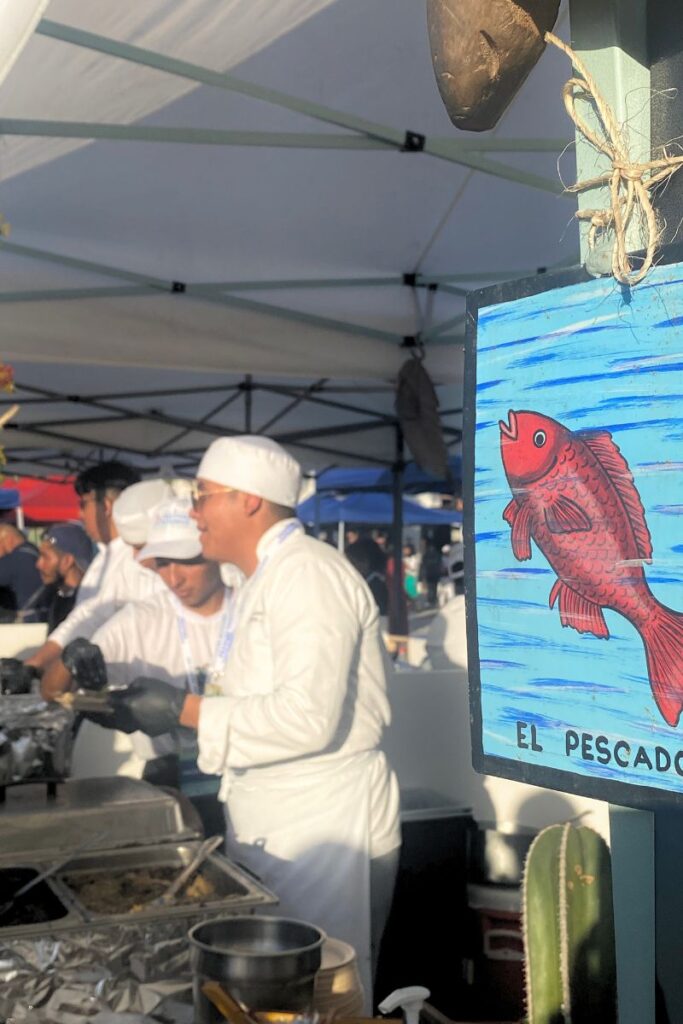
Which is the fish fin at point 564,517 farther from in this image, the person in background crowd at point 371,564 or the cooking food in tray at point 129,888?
the person in background crowd at point 371,564

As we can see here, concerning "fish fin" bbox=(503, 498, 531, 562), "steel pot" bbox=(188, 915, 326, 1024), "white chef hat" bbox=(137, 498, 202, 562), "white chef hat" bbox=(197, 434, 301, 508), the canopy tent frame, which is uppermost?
the canopy tent frame

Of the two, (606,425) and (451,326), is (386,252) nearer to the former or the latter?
(451,326)

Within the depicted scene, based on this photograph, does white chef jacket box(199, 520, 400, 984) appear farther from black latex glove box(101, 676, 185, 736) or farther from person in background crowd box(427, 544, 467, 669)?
person in background crowd box(427, 544, 467, 669)

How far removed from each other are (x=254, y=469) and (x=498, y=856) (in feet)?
4.30

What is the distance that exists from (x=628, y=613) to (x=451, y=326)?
3.63m

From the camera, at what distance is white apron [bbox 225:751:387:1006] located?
2.43m

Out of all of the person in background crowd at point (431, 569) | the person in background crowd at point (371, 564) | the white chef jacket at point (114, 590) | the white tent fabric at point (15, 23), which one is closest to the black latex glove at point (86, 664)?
the white chef jacket at point (114, 590)

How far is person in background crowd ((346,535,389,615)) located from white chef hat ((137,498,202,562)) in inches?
224

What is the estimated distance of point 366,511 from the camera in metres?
12.0

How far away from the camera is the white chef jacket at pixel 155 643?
349 cm

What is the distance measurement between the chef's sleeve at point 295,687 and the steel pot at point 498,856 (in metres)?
0.86

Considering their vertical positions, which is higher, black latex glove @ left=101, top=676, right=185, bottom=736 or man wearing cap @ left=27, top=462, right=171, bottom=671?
man wearing cap @ left=27, top=462, right=171, bottom=671

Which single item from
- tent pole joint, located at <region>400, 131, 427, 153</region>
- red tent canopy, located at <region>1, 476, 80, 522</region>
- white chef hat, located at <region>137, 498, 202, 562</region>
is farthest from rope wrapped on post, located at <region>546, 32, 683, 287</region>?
red tent canopy, located at <region>1, 476, 80, 522</region>

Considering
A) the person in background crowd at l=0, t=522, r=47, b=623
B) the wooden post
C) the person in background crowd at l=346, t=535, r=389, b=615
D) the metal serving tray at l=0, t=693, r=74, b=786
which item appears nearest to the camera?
the wooden post
